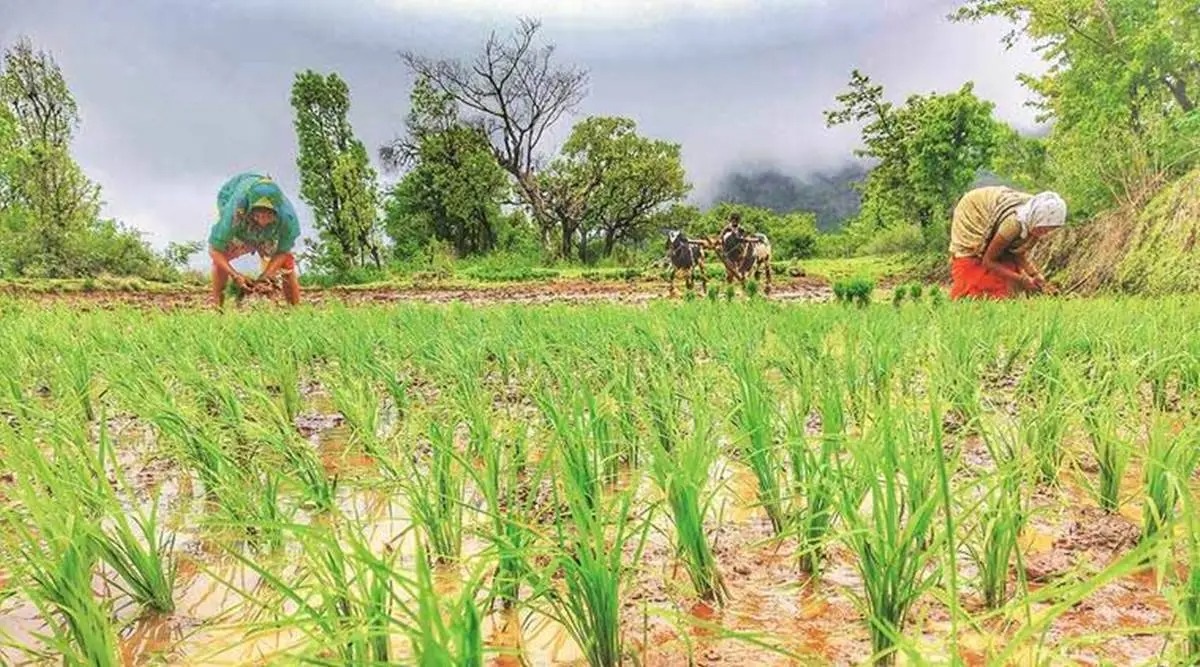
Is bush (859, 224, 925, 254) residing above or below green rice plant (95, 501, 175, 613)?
above

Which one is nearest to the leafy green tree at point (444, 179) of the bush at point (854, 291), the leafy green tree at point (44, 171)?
the leafy green tree at point (44, 171)

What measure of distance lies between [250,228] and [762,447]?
8.28 m

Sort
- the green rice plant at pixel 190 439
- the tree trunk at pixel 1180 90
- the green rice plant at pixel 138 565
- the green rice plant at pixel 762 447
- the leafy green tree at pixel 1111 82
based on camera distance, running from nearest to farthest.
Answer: the green rice plant at pixel 138 565, the green rice plant at pixel 762 447, the green rice plant at pixel 190 439, the leafy green tree at pixel 1111 82, the tree trunk at pixel 1180 90

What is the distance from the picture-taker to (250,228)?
27.3 ft

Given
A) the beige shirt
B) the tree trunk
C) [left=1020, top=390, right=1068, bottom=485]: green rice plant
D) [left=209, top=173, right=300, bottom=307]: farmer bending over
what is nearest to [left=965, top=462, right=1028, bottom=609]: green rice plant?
[left=1020, top=390, right=1068, bottom=485]: green rice plant

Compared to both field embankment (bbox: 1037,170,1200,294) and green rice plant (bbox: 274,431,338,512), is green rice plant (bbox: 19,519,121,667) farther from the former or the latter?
field embankment (bbox: 1037,170,1200,294)

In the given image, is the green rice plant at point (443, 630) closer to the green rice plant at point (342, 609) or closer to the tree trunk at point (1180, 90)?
the green rice plant at point (342, 609)

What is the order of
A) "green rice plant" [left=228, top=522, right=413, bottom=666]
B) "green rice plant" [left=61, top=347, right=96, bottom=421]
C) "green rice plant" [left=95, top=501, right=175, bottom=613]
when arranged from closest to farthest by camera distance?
"green rice plant" [left=228, top=522, right=413, bottom=666] → "green rice plant" [left=95, top=501, right=175, bottom=613] → "green rice plant" [left=61, top=347, right=96, bottom=421]

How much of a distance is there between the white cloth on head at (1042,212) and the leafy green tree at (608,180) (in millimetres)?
24712

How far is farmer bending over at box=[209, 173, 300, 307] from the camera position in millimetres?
8117

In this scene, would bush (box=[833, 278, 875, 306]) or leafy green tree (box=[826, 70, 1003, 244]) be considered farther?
leafy green tree (box=[826, 70, 1003, 244])

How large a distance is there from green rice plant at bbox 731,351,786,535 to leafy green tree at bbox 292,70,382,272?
21.8m

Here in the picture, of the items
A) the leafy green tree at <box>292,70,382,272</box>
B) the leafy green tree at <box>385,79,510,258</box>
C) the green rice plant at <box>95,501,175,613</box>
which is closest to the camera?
the green rice plant at <box>95,501,175,613</box>

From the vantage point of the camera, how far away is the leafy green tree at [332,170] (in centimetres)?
2222
